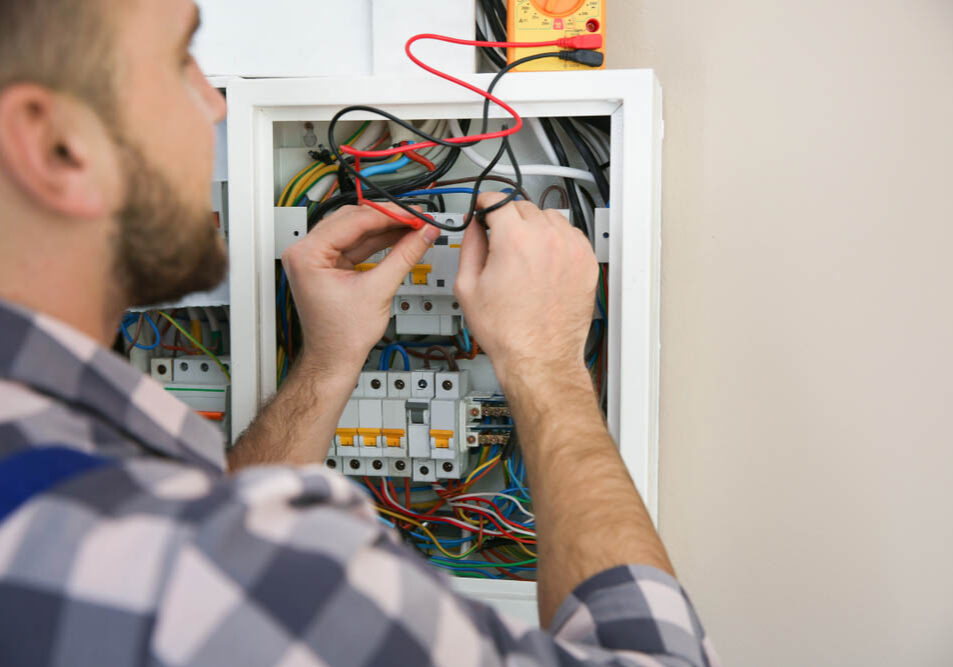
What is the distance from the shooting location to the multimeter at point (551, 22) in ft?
3.23

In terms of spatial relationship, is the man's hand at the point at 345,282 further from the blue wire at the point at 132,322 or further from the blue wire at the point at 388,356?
the blue wire at the point at 132,322

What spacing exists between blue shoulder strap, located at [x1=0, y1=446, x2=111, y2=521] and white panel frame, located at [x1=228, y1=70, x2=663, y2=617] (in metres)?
0.60

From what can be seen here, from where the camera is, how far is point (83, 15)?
56cm

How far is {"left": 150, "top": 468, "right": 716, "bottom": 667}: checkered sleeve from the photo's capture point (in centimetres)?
40

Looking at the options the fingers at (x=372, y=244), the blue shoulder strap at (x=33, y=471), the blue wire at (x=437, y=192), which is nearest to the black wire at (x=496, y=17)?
the blue wire at (x=437, y=192)

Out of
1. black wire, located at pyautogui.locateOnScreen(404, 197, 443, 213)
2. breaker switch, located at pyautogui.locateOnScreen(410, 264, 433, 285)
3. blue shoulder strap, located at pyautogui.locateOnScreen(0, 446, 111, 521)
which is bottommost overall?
blue shoulder strap, located at pyautogui.locateOnScreen(0, 446, 111, 521)

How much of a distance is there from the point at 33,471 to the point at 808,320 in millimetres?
1113

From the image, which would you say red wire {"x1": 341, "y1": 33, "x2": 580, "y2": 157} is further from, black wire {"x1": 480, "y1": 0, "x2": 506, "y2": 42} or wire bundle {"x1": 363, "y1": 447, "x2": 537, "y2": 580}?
wire bundle {"x1": 363, "y1": 447, "x2": 537, "y2": 580}

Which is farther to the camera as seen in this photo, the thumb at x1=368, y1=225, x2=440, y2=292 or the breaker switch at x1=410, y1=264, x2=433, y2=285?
the breaker switch at x1=410, y1=264, x2=433, y2=285

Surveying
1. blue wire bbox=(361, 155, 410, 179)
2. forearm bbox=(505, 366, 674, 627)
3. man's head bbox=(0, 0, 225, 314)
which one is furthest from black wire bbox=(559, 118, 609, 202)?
man's head bbox=(0, 0, 225, 314)

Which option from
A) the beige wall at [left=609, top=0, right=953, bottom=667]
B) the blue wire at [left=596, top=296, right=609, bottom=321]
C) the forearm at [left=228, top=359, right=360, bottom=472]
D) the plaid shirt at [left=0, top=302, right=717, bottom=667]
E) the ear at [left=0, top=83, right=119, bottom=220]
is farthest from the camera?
the beige wall at [left=609, top=0, right=953, bottom=667]

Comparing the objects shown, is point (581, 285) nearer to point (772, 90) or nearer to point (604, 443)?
point (604, 443)

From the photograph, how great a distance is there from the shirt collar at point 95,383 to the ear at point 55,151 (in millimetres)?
86

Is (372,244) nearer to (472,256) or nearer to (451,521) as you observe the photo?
(472,256)
